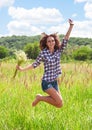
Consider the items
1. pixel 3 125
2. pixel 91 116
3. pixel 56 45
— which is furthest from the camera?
pixel 56 45

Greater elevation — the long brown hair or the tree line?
the long brown hair

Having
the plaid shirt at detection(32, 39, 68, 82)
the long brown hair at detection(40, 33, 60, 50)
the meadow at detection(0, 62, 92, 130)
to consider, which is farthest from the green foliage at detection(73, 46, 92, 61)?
the plaid shirt at detection(32, 39, 68, 82)

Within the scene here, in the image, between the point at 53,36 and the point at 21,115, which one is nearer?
the point at 21,115

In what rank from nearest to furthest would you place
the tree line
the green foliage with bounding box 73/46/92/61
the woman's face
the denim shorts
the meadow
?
the meadow
the denim shorts
the woman's face
the green foliage with bounding box 73/46/92/61
the tree line

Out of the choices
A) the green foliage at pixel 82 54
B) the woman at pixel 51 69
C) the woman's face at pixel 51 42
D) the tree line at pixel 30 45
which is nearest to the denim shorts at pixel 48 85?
the woman at pixel 51 69

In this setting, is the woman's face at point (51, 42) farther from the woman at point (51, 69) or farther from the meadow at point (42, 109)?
the meadow at point (42, 109)

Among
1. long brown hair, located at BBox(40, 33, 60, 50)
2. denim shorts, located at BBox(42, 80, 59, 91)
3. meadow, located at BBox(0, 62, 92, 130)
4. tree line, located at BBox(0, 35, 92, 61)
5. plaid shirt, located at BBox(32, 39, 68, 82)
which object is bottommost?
tree line, located at BBox(0, 35, 92, 61)

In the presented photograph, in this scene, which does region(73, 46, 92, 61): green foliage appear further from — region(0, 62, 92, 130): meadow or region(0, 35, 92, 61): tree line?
region(0, 62, 92, 130): meadow

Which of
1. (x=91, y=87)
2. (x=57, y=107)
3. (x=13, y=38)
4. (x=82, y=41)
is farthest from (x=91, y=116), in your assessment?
(x=13, y=38)

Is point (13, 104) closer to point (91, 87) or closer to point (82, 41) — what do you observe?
point (91, 87)

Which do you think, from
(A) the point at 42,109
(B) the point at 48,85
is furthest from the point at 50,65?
(A) the point at 42,109

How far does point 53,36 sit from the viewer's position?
6195mm

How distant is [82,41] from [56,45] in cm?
14615

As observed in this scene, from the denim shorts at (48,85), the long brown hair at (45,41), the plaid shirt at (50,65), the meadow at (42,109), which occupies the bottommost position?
the meadow at (42,109)
